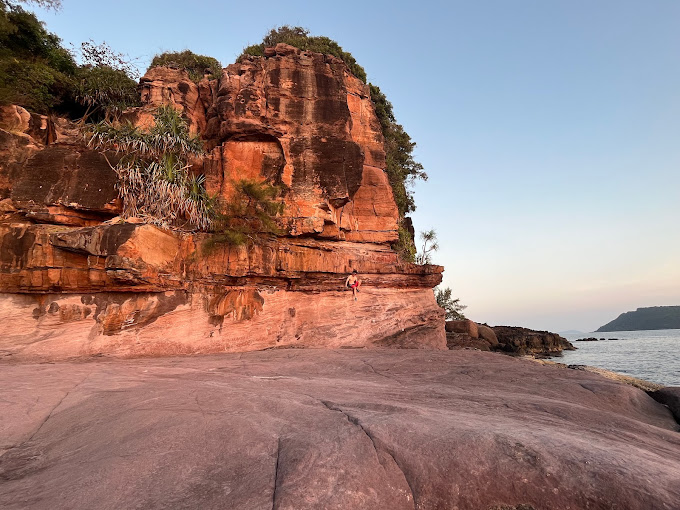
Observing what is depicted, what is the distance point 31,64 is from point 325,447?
20.2 metres

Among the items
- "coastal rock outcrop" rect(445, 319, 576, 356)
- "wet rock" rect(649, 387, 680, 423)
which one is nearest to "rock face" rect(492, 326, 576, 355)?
"coastal rock outcrop" rect(445, 319, 576, 356)

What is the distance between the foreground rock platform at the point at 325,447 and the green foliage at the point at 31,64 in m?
13.4

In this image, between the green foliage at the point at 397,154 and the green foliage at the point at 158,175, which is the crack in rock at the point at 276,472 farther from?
the green foliage at the point at 397,154

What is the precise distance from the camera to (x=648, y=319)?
14900cm

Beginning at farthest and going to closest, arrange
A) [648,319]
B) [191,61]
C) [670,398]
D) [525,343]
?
[648,319], [525,343], [191,61], [670,398]

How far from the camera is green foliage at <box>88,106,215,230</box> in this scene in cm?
1209

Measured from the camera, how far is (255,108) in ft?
50.4

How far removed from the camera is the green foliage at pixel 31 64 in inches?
553

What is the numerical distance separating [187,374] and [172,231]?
555cm

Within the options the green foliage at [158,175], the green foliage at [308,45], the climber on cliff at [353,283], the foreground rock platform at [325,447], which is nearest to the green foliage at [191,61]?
the green foliage at [308,45]

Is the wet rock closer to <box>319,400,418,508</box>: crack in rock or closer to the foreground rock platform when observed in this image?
the foreground rock platform

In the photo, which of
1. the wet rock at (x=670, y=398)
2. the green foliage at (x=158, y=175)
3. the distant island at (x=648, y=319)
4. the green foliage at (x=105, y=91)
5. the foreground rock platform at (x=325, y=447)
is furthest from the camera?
the distant island at (x=648, y=319)

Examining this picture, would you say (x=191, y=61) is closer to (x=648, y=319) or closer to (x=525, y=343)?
(x=525, y=343)

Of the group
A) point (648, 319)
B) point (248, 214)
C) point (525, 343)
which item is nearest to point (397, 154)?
point (248, 214)
